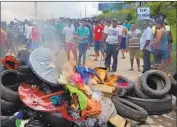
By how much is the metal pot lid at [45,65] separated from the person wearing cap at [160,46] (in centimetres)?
315

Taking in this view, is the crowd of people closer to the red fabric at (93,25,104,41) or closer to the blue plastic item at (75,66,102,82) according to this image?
the red fabric at (93,25,104,41)

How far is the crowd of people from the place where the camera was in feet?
28.2

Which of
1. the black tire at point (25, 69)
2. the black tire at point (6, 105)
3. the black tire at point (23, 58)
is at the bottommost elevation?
the black tire at point (6, 105)

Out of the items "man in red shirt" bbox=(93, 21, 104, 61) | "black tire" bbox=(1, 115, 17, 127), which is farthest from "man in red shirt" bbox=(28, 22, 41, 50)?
"black tire" bbox=(1, 115, 17, 127)

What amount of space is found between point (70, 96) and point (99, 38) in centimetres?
640

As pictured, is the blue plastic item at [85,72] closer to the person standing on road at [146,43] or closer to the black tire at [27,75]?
the black tire at [27,75]

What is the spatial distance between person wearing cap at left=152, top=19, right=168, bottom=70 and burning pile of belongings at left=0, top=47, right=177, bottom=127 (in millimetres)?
1910

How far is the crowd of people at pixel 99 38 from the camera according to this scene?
860 cm

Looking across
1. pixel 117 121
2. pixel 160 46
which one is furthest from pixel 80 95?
pixel 160 46

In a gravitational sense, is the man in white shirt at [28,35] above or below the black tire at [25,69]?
above

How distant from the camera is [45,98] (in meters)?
5.30

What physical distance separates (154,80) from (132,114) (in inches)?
54.5

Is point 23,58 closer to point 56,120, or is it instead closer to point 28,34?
point 56,120

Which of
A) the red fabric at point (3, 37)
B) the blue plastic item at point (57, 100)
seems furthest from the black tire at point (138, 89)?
the red fabric at point (3, 37)
